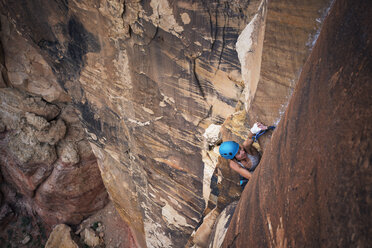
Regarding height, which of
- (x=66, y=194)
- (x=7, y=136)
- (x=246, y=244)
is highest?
(x=246, y=244)

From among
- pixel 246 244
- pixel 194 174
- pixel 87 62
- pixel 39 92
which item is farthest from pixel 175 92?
pixel 39 92

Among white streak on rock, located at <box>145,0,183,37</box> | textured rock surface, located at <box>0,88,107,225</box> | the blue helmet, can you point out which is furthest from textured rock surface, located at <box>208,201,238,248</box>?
textured rock surface, located at <box>0,88,107,225</box>

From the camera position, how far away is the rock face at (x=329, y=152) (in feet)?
3.57

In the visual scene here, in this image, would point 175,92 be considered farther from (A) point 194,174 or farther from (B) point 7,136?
(B) point 7,136

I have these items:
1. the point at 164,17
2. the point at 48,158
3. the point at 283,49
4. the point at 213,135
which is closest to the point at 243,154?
the point at 213,135

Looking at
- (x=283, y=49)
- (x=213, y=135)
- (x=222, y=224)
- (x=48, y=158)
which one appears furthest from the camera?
(x=48, y=158)

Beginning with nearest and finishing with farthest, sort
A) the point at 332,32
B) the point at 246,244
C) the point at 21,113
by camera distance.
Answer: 1. the point at 332,32
2. the point at 246,244
3. the point at 21,113

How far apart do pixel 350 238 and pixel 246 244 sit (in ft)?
3.66

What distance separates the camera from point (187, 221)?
5.81 meters

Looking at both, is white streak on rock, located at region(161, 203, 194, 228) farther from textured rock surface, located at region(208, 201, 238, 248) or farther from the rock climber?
the rock climber

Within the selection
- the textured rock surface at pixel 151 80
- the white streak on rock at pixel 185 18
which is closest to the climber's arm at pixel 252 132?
the textured rock surface at pixel 151 80

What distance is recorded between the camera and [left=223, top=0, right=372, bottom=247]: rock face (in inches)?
42.9

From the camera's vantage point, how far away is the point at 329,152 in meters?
1.27

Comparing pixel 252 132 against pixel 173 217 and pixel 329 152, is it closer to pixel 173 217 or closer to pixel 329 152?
pixel 329 152
